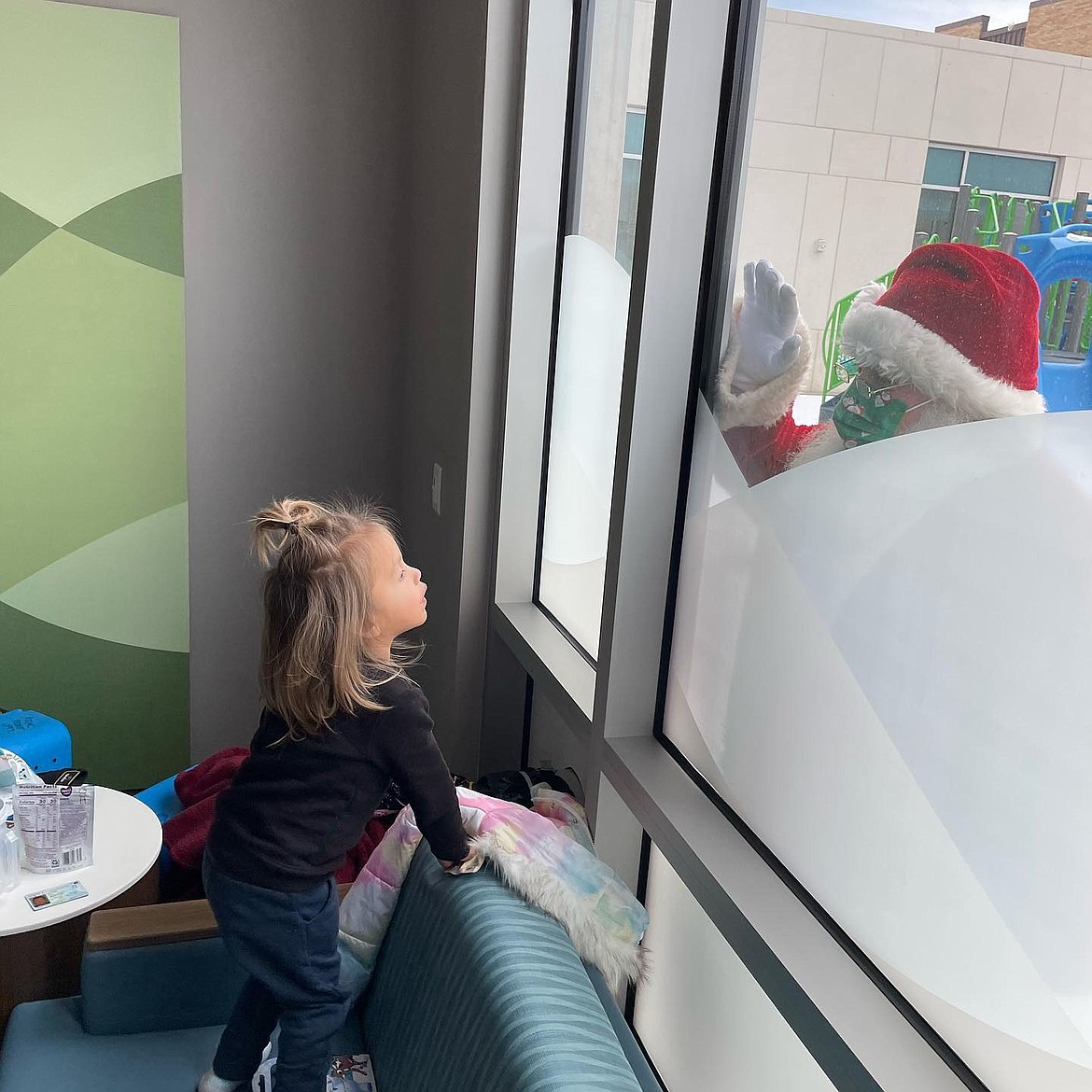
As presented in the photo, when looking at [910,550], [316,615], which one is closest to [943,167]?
[910,550]

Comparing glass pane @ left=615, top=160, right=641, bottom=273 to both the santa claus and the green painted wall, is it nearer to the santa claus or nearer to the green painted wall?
the santa claus

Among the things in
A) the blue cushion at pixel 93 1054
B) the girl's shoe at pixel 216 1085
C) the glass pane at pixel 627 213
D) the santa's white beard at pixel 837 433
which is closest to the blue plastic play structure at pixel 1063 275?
the santa's white beard at pixel 837 433

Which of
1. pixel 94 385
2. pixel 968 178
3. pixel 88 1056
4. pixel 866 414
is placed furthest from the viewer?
pixel 94 385

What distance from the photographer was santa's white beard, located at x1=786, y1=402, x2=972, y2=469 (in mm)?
1089

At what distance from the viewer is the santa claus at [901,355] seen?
40.1 inches

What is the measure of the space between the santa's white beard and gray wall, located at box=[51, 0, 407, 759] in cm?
189

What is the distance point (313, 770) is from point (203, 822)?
2.59 feet

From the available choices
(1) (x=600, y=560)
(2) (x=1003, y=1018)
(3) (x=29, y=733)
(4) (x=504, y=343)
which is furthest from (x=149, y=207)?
(2) (x=1003, y=1018)

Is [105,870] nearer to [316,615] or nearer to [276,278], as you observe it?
[316,615]

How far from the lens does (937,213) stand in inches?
44.3

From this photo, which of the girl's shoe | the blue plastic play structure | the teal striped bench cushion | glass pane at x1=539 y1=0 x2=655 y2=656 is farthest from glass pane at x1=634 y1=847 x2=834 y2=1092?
A: the blue plastic play structure

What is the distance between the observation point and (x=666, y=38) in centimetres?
147

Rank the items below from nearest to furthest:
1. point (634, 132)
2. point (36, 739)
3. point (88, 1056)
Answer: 1. point (88, 1056)
2. point (634, 132)
3. point (36, 739)

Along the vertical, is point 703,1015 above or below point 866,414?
below
